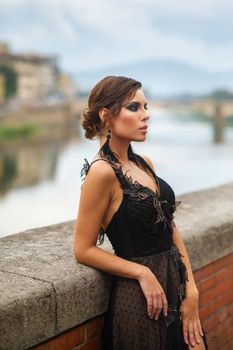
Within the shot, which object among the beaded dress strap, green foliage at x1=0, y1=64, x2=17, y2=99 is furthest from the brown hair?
green foliage at x1=0, y1=64, x2=17, y2=99

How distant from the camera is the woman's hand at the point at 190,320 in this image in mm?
2094

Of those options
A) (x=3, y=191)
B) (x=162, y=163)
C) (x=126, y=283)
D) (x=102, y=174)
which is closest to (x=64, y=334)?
(x=126, y=283)

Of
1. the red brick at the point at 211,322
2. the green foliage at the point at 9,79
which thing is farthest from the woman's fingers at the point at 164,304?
the green foliage at the point at 9,79

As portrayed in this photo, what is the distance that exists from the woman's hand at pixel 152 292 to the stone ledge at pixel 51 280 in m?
0.19

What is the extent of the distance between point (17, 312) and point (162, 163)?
37488 millimetres

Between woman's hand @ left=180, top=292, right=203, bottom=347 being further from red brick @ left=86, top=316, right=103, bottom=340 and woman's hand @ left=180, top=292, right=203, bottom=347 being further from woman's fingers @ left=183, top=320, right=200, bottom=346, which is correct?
red brick @ left=86, top=316, right=103, bottom=340

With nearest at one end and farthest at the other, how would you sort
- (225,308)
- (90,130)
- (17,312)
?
(17,312) < (90,130) < (225,308)

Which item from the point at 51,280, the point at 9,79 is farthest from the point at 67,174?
the point at 51,280

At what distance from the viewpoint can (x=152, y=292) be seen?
1.95 metres

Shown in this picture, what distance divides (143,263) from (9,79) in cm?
6582

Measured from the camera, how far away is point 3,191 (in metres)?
33.4

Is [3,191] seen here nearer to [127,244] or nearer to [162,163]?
[162,163]

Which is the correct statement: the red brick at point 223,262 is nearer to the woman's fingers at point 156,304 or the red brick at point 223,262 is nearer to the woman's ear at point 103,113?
the woman's fingers at point 156,304

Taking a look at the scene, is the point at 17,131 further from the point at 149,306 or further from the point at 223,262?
the point at 149,306
